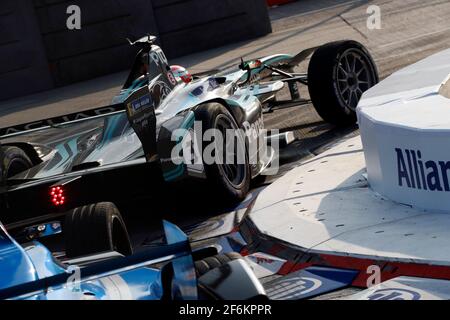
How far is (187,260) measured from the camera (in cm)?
436

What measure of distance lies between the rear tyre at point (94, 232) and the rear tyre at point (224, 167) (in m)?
1.82

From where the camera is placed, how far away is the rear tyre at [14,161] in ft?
28.4

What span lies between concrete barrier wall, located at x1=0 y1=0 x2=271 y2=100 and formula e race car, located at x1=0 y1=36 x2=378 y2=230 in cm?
862

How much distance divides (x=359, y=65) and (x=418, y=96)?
3340mm

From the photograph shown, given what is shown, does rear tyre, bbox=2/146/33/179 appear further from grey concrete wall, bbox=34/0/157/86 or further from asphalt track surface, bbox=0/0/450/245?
grey concrete wall, bbox=34/0/157/86

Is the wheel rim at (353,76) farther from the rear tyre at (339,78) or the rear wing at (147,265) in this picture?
the rear wing at (147,265)

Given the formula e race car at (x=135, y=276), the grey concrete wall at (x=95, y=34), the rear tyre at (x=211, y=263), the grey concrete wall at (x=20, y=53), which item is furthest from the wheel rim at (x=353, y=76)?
the grey concrete wall at (x=20, y=53)

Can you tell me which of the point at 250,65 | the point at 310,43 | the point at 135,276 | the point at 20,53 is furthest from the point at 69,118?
the point at 20,53

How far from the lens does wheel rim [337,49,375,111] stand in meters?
10.5

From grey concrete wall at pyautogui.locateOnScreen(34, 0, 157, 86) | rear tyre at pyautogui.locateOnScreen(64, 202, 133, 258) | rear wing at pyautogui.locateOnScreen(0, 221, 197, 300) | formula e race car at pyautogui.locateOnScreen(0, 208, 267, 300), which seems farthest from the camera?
grey concrete wall at pyautogui.locateOnScreen(34, 0, 157, 86)

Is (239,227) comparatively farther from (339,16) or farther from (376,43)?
(339,16)

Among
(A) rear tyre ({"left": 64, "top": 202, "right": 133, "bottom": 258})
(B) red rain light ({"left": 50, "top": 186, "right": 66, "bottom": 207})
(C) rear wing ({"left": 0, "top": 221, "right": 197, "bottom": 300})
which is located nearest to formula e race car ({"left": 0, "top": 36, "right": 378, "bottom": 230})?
(B) red rain light ({"left": 50, "top": 186, "right": 66, "bottom": 207})
